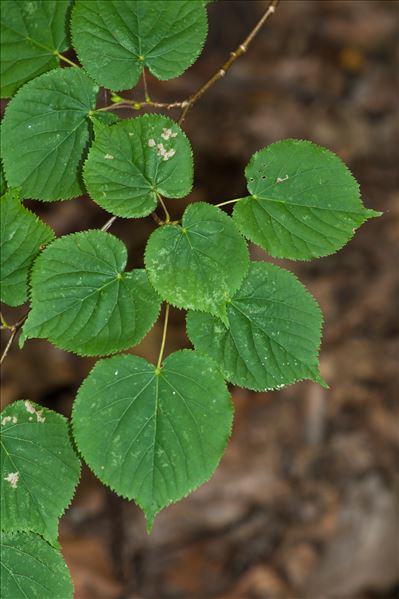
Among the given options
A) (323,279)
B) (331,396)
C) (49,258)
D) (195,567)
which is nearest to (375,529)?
(331,396)

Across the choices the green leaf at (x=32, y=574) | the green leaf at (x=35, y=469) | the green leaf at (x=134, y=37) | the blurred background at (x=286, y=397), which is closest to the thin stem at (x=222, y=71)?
the green leaf at (x=134, y=37)

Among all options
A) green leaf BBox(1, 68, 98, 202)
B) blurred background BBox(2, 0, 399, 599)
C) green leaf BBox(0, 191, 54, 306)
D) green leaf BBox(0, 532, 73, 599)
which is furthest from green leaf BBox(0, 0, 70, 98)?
blurred background BBox(2, 0, 399, 599)

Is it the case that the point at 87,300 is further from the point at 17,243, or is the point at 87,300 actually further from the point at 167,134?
the point at 167,134

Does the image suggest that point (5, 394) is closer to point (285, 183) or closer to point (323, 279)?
point (323, 279)

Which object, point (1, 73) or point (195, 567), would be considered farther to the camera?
point (195, 567)

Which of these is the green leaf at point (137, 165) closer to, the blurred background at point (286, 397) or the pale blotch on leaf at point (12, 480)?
the pale blotch on leaf at point (12, 480)

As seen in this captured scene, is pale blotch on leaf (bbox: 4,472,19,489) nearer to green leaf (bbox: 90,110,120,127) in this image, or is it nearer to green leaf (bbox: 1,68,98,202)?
green leaf (bbox: 1,68,98,202)
